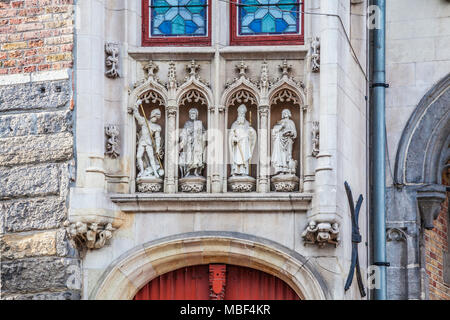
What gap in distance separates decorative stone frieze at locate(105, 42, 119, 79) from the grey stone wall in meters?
0.43

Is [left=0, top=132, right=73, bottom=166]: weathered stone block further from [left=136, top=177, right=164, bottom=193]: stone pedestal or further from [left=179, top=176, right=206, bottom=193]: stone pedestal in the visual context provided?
[left=179, top=176, right=206, bottom=193]: stone pedestal

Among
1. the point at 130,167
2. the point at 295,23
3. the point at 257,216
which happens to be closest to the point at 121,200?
the point at 130,167

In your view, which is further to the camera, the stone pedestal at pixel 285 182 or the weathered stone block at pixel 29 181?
the weathered stone block at pixel 29 181

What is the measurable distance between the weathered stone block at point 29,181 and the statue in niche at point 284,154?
2.25m

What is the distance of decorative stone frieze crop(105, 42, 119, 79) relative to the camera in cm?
1573

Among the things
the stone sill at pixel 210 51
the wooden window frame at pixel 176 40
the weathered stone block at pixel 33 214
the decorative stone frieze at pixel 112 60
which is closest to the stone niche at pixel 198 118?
the stone sill at pixel 210 51

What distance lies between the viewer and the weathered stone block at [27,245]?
15.5 meters

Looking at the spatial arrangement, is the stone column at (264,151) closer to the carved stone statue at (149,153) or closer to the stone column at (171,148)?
the stone column at (171,148)

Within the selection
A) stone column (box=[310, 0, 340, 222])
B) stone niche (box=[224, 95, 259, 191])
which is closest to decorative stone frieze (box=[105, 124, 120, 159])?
stone niche (box=[224, 95, 259, 191])

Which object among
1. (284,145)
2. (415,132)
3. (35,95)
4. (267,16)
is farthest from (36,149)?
(415,132)

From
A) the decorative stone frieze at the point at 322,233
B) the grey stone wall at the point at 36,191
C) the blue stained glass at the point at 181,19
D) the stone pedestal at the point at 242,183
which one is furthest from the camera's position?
the blue stained glass at the point at 181,19

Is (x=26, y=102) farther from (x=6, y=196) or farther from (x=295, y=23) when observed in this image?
(x=295, y=23)

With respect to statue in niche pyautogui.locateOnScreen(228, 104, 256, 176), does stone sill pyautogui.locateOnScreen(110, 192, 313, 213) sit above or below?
below

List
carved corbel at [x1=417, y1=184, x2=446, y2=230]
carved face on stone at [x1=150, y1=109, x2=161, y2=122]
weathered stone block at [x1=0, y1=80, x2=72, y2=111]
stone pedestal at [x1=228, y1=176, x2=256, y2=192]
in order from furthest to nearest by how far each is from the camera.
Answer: carved corbel at [x1=417, y1=184, x2=446, y2=230] → carved face on stone at [x1=150, y1=109, x2=161, y2=122] → weathered stone block at [x1=0, y1=80, x2=72, y2=111] → stone pedestal at [x1=228, y1=176, x2=256, y2=192]
